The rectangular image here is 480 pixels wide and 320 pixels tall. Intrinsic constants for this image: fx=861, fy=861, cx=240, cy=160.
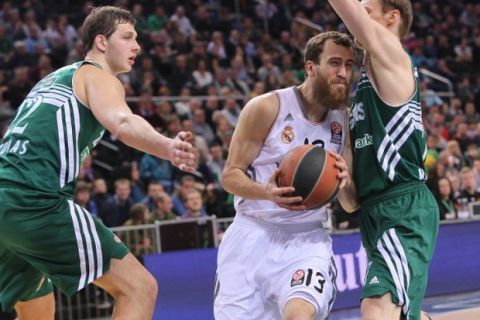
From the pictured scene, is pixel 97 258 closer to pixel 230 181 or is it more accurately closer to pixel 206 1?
pixel 230 181

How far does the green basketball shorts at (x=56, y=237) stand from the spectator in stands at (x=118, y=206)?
5.21m

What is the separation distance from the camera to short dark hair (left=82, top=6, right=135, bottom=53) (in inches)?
196

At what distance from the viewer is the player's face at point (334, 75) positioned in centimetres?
495

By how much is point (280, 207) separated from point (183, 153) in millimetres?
1199

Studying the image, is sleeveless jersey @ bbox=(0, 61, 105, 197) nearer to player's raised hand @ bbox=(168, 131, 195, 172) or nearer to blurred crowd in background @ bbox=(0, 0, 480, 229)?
player's raised hand @ bbox=(168, 131, 195, 172)

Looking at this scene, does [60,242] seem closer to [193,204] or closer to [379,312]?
[379,312]

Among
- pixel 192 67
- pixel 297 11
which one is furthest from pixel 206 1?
pixel 192 67

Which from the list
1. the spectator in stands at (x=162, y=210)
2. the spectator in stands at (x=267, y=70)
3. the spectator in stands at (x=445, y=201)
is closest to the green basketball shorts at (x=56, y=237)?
the spectator in stands at (x=162, y=210)

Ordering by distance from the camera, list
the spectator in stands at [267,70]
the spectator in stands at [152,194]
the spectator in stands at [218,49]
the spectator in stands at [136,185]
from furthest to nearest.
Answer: the spectator in stands at [218,49]
the spectator in stands at [267,70]
the spectator in stands at [136,185]
the spectator in stands at [152,194]

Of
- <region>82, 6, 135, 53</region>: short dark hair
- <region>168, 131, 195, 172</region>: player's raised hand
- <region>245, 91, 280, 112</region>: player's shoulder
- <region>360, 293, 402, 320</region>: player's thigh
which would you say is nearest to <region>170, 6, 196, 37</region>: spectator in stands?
<region>82, 6, 135, 53</region>: short dark hair

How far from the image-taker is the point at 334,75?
4945mm

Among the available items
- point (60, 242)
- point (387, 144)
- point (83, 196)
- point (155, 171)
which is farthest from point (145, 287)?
point (155, 171)

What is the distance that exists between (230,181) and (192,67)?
10028 mm

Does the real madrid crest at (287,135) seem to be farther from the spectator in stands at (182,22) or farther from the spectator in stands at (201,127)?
the spectator in stands at (182,22)
